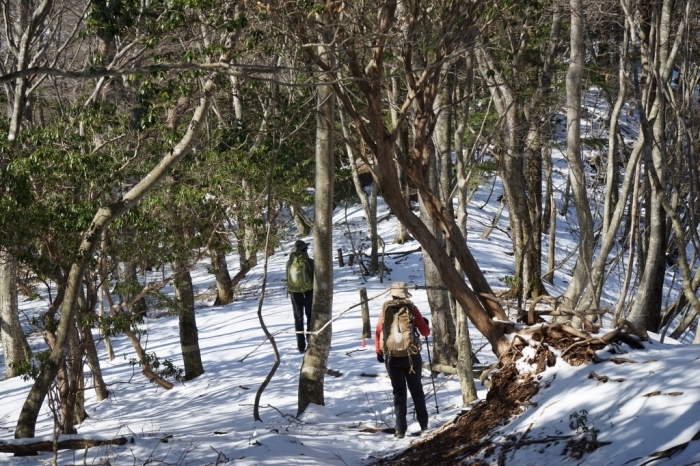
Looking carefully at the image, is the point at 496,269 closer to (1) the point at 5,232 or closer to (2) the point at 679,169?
(2) the point at 679,169

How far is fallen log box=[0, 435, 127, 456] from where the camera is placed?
6945 mm

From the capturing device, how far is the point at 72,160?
27.8 ft

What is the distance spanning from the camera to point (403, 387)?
810 cm

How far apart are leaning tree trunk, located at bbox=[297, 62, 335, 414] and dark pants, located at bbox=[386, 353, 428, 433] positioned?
1.64 m

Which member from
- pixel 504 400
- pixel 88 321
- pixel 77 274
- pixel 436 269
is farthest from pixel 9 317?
pixel 504 400

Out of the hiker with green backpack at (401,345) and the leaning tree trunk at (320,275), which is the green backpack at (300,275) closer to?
the leaning tree trunk at (320,275)

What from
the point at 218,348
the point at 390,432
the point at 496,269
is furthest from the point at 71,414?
the point at 496,269

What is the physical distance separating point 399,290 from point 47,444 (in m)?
3.79

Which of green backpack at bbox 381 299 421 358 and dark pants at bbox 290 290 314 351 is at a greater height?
green backpack at bbox 381 299 421 358

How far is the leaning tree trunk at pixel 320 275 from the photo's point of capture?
934 centimetres

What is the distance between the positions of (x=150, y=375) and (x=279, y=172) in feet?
14.6

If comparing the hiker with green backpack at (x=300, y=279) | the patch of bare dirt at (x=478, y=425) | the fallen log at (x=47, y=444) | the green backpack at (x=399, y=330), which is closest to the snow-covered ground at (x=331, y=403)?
the fallen log at (x=47, y=444)

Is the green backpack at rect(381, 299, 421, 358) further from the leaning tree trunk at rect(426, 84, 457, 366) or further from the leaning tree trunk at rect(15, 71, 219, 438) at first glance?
the leaning tree trunk at rect(15, 71, 219, 438)

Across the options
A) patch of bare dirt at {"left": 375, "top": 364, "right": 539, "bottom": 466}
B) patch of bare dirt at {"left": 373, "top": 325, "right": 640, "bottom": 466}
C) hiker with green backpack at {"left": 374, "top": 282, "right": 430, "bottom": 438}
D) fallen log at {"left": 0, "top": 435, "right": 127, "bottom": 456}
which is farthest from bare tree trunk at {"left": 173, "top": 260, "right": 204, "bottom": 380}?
patch of bare dirt at {"left": 373, "top": 325, "right": 640, "bottom": 466}
